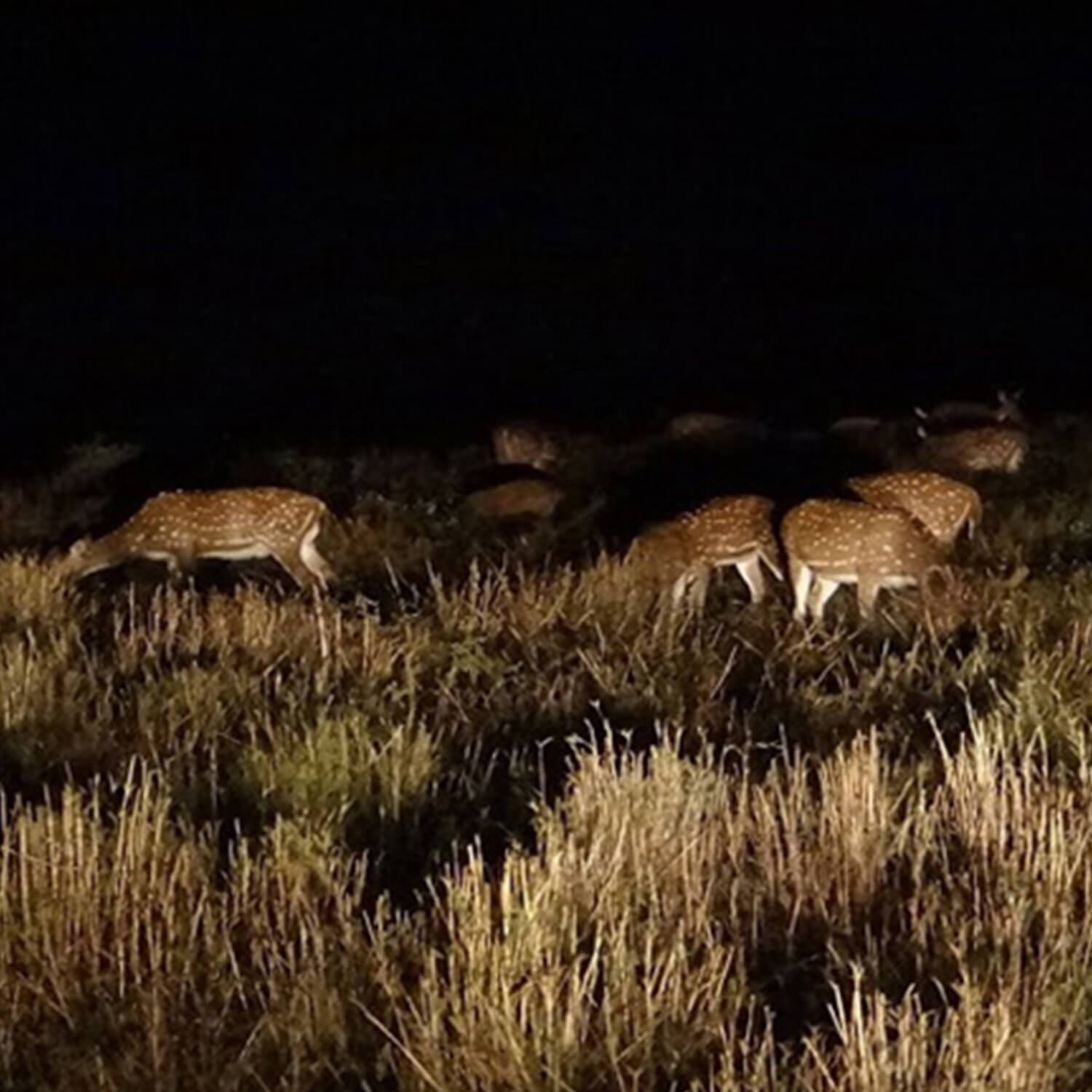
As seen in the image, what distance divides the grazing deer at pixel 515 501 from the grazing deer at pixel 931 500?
4.05 metres

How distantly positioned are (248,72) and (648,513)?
65.0 meters

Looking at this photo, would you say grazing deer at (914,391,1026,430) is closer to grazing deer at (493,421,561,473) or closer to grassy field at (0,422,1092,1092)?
grazing deer at (493,421,561,473)

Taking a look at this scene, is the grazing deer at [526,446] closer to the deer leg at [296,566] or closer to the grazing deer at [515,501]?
the grazing deer at [515,501]

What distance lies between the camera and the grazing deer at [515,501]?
18172 millimetres

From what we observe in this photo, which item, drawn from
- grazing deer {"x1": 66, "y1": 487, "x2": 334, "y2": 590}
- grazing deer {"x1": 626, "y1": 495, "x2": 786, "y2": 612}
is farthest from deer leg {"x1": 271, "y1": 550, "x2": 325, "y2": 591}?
grazing deer {"x1": 626, "y1": 495, "x2": 786, "y2": 612}

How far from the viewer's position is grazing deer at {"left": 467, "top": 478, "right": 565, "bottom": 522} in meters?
18.2

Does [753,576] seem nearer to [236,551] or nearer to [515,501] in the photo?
[236,551]

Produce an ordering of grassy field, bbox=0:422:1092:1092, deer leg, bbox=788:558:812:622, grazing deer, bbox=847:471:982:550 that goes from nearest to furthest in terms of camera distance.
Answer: grassy field, bbox=0:422:1092:1092
deer leg, bbox=788:558:812:622
grazing deer, bbox=847:471:982:550

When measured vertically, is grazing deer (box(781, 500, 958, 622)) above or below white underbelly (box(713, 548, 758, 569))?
above

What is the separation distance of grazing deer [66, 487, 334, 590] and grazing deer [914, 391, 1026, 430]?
28.4 feet

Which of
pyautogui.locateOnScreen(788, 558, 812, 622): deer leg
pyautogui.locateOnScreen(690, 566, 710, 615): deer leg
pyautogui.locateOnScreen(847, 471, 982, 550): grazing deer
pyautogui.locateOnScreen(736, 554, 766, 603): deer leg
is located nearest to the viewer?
pyautogui.locateOnScreen(788, 558, 812, 622): deer leg

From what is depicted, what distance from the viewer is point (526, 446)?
22422 mm

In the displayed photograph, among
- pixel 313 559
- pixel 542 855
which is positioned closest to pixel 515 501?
pixel 313 559

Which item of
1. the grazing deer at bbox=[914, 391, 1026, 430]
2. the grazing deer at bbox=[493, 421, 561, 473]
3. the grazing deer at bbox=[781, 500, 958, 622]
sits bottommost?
the grazing deer at bbox=[493, 421, 561, 473]
